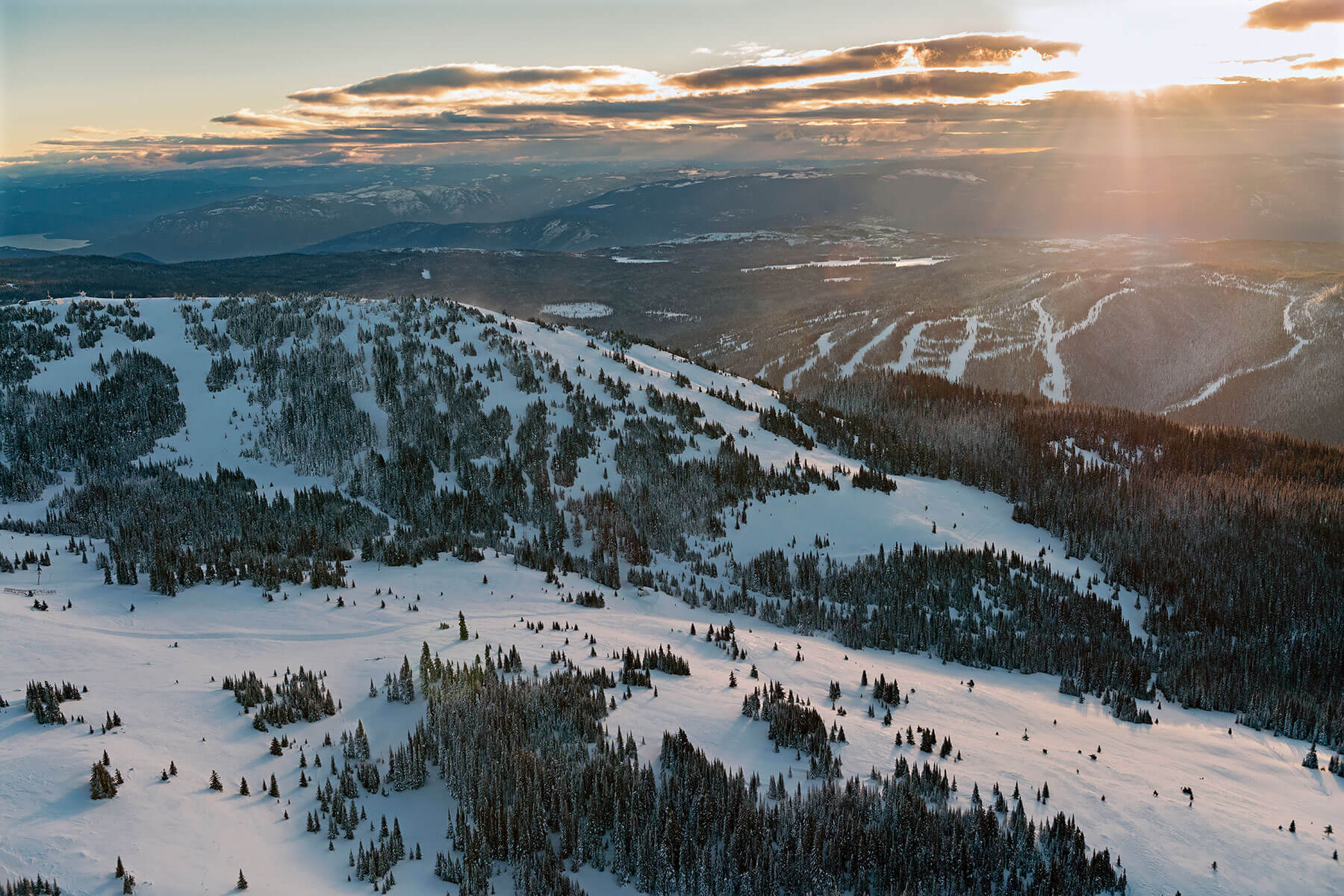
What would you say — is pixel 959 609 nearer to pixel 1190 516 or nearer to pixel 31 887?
pixel 1190 516

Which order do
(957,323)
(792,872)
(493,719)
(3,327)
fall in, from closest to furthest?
(792,872), (493,719), (3,327), (957,323)

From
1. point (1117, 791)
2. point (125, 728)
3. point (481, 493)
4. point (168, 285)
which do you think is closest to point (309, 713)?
point (125, 728)

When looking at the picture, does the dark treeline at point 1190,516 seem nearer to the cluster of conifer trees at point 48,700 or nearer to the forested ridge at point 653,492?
the forested ridge at point 653,492

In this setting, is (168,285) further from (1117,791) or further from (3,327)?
→ (1117,791)

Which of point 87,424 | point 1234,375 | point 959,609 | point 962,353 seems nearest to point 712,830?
point 959,609

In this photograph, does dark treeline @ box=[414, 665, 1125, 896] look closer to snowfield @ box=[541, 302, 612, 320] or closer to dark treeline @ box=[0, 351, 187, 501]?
dark treeline @ box=[0, 351, 187, 501]

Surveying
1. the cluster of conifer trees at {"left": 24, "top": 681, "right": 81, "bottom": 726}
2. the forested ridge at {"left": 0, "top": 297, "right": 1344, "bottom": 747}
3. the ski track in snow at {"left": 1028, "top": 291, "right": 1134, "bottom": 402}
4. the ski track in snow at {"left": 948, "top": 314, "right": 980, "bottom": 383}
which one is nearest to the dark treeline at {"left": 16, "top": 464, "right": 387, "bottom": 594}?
the forested ridge at {"left": 0, "top": 297, "right": 1344, "bottom": 747}

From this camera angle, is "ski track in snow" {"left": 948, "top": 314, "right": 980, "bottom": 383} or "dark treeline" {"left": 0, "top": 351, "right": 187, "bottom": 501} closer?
"dark treeline" {"left": 0, "top": 351, "right": 187, "bottom": 501}
